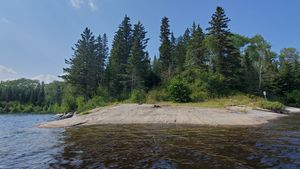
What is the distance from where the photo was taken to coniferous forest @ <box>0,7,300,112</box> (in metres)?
51.8

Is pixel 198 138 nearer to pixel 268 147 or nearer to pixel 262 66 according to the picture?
pixel 268 147

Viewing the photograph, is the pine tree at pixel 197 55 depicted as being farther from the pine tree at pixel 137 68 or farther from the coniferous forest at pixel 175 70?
the pine tree at pixel 137 68

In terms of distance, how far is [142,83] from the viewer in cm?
5853

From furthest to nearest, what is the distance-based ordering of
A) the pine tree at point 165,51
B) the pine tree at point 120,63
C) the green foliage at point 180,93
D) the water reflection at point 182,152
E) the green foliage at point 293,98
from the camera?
the pine tree at point 165,51 < the pine tree at point 120,63 < the green foliage at point 293,98 < the green foliage at point 180,93 < the water reflection at point 182,152

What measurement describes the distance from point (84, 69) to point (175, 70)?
21658 millimetres

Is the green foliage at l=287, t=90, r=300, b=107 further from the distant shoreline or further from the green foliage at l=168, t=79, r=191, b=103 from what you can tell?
the distant shoreline

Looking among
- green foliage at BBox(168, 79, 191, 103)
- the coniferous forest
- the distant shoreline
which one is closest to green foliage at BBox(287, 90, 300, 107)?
the coniferous forest

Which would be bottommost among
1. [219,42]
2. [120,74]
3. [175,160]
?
[175,160]

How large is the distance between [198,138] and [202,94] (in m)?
29.5

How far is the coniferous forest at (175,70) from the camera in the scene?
5175cm

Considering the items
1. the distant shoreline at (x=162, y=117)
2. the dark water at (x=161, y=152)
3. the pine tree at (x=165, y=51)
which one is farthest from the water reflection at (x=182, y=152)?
the pine tree at (x=165, y=51)

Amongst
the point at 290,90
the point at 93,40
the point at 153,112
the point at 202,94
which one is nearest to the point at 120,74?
the point at 93,40

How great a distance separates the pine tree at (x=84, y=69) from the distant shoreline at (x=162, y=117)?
110 ft

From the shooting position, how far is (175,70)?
210 feet
